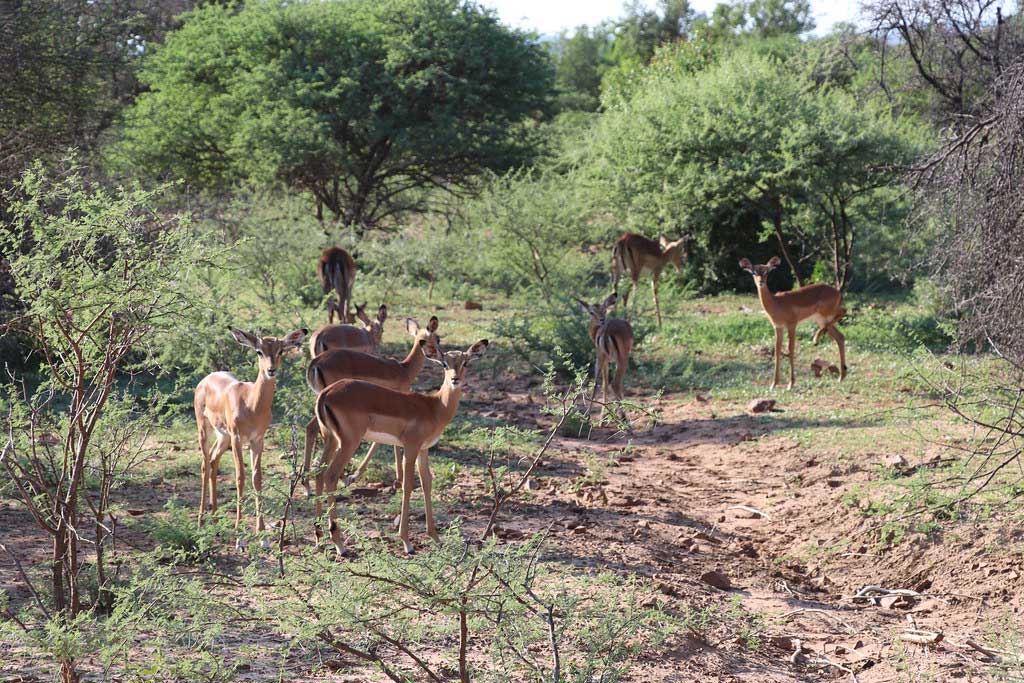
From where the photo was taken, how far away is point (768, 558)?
6.77 m

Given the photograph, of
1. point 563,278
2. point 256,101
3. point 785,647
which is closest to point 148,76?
point 256,101

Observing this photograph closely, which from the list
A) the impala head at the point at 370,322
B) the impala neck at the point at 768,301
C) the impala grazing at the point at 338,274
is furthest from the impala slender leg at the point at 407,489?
the impala grazing at the point at 338,274

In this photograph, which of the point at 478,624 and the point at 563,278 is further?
the point at 563,278

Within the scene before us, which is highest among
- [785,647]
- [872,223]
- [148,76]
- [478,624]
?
[148,76]

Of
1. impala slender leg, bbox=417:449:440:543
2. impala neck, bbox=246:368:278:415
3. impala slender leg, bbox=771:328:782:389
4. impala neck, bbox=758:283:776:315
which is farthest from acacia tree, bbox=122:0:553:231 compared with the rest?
impala slender leg, bbox=417:449:440:543

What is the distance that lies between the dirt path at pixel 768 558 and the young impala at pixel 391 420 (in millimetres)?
843

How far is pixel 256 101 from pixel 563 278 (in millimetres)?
6303

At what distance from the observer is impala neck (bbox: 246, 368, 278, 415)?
6520 millimetres

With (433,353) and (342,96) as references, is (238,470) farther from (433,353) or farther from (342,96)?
(342,96)

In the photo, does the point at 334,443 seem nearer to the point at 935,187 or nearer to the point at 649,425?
the point at 649,425

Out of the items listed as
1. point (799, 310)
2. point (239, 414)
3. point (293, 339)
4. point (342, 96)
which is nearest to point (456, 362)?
point (293, 339)

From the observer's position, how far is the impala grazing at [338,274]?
12914 mm

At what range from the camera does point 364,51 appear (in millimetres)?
18203

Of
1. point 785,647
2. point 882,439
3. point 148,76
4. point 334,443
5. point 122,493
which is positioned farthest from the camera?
point 148,76
